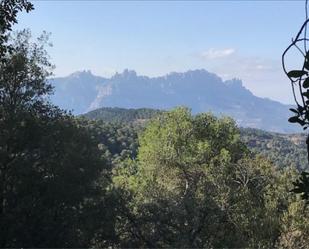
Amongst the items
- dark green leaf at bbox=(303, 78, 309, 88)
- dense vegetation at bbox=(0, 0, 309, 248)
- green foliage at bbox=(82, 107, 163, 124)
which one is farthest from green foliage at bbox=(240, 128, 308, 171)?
dark green leaf at bbox=(303, 78, 309, 88)

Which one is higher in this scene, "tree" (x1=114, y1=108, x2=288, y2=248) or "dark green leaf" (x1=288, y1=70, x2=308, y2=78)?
"dark green leaf" (x1=288, y1=70, x2=308, y2=78)

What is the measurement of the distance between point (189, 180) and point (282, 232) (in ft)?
13.9

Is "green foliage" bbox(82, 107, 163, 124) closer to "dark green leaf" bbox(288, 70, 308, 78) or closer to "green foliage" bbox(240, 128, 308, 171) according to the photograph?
"green foliage" bbox(240, 128, 308, 171)

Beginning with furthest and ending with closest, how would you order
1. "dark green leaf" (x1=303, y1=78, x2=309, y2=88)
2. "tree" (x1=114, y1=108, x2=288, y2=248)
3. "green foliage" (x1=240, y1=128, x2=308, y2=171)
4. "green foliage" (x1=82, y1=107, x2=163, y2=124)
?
"green foliage" (x1=82, y1=107, x2=163, y2=124) → "green foliage" (x1=240, y1=128, x2=308, y2=171) → "tree" (x1=114, y1=108, x2=288, y2=248) → "dark green leaf" (x1=303, y1=78, x2=309, y2=88)

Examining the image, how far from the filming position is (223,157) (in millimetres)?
19906

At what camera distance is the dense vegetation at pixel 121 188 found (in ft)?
46.4

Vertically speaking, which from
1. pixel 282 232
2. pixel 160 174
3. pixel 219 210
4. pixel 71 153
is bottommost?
pixel 282 232

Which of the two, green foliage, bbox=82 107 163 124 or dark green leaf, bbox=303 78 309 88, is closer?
dark green leaf, bbox=303 78 309 88

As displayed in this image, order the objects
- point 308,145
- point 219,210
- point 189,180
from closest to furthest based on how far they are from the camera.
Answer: point 308,145 < point 219,210 < point 189,180

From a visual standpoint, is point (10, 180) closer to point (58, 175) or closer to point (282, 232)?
point (58, 175)

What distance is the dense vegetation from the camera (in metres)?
14.1

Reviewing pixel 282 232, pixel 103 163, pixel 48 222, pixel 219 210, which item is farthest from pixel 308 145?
pixel 282 232

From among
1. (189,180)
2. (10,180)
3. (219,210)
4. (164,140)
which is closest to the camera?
(10,180)

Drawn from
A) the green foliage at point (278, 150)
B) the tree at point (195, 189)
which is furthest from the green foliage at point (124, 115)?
the tree at point (195, 189)
